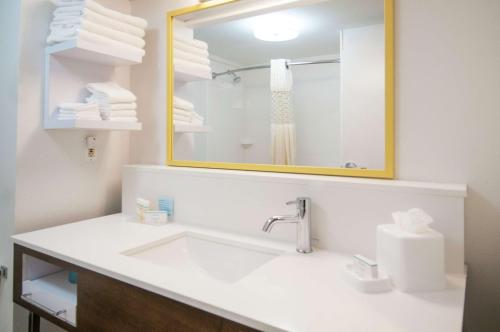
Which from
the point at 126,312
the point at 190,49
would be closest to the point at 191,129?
the point at 190,49

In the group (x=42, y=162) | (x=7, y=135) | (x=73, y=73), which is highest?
(x=73, y=73)

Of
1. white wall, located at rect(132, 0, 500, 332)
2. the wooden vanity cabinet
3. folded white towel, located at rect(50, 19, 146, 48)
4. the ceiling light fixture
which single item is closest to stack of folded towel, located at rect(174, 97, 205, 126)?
folded white towel, located at rect(50, 19, 146, 48)

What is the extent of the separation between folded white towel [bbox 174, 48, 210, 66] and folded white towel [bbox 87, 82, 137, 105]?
342 mm

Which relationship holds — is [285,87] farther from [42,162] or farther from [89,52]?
[42,162]

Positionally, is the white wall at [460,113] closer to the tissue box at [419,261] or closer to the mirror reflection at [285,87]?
the mirror reflection at [285,87]

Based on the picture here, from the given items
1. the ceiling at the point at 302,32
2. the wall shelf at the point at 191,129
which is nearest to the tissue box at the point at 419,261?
the ceiling at the point at 302,32

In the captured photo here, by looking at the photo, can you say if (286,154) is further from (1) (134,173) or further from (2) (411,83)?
(1) (134,173)

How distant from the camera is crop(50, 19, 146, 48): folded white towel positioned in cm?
135

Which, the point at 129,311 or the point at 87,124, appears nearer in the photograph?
the point at 129,311

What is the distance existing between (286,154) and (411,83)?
0.54 m

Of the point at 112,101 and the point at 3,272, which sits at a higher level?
the point at 112,101

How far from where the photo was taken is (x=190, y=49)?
1664mm

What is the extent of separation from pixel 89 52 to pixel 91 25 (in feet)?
0.38

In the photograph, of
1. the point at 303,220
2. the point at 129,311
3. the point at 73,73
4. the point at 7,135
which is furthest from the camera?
the point at 73,73
